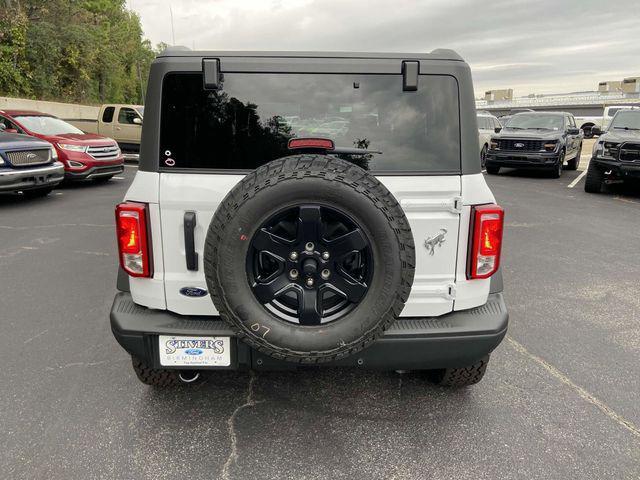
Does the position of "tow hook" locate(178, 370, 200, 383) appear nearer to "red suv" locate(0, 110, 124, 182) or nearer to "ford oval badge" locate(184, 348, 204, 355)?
"ford oval badge" locate(184, 348, 204, 355)

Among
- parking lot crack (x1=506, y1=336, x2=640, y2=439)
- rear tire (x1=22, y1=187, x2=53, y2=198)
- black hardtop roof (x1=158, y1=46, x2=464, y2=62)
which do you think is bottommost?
parking lot crack (x1=506, y1=336, x2=640, y2=439)

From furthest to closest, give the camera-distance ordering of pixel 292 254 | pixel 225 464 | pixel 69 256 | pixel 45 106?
pixel 45 106, pixel 69 256, pixel 225 464, pixel 292 254

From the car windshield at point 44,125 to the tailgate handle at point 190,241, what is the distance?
10.2 metres

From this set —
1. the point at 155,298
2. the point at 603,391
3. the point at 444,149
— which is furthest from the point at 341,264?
the point at 603,391

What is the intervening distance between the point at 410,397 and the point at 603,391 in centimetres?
124

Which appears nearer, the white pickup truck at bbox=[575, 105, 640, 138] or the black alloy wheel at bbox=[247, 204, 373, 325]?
the black alloy wheel at bbox=[247, 204, 373, 325]

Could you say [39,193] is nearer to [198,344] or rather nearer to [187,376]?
[187,376]

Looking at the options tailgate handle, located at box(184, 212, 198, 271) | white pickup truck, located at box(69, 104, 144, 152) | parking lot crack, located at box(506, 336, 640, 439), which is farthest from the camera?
white pickup truck, located at box(69, 104, 144, 152)

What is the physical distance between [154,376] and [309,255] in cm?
138

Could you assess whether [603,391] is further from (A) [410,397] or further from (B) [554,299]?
(B) [554,299]

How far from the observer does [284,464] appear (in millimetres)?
2436

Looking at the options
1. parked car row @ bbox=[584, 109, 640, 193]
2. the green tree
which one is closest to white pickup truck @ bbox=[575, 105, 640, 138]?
parked car row @ bbox=[584, 109, 640, 193]

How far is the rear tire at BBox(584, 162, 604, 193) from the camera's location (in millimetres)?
10680

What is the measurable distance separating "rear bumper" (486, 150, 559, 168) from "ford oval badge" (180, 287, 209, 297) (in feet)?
41.1
